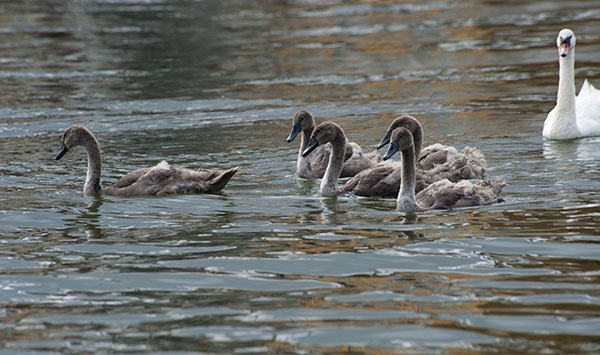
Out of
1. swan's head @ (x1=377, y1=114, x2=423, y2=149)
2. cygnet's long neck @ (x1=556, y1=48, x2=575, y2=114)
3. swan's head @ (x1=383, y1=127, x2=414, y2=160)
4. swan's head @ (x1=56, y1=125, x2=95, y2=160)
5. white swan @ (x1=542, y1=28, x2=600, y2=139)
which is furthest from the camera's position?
cygnet's long neck @ (x1=556, y1=48, x2=575, y2=114)

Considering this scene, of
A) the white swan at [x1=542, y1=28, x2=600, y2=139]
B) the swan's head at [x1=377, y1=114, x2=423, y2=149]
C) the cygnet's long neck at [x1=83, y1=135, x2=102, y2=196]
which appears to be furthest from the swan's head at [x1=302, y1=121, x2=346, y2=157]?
the white swan at [x1=542, y1=28, x2=600, y2=139]

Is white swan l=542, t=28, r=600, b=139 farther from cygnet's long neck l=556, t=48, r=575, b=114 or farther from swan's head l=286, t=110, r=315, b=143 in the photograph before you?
swan's head l=286, t=110, r=315, b=143

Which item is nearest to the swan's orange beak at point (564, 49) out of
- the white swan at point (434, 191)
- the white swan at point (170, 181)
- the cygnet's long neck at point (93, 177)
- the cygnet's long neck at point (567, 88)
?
the cygnet's long neck at point (567, 88)

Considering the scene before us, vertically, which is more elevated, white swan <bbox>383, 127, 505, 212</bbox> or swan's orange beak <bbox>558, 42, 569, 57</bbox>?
swan's orange beak <bbox>558, 42, 569, 57</bbox>

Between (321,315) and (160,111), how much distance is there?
13262 millimetres

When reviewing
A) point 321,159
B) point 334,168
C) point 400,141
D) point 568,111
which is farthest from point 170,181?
point 568,111

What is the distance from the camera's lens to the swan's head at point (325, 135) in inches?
518

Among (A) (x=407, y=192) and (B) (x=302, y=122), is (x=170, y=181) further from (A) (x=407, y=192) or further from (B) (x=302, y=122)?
(A) (x=407, y=192)

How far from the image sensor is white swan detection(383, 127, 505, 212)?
1139 centimetres

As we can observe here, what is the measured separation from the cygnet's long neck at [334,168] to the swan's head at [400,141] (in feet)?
4.18

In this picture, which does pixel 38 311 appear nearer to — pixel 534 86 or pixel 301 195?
pixel 301 195

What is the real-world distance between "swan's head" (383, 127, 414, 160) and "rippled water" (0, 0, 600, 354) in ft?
2.42

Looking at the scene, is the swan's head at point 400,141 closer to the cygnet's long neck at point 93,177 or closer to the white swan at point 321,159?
the white swan at point 321,159

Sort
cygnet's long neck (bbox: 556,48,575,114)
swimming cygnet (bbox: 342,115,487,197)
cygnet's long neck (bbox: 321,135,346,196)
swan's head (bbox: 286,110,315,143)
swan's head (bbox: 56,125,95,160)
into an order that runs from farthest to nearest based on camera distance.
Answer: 1. cygnet's long neck (bbox: 556,48,575,114)
2. swan's head (bbox: 286,110,315,143)
3. swan's head (bbox: 56,125,95,160)
4. cygnet's long neck (bbox: 321,135,346,196)
5. swimming cygnet (bbox: 342,115,487,197)
